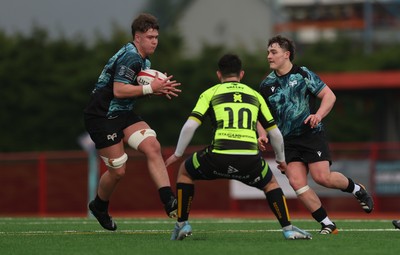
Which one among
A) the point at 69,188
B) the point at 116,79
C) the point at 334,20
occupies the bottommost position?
the point at 69,188

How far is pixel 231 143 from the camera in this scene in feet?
Result: 31.0

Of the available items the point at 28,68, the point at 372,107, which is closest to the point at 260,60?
the point at 372,107

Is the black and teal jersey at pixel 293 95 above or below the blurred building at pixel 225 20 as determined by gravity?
above

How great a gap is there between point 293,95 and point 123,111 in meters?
1.76

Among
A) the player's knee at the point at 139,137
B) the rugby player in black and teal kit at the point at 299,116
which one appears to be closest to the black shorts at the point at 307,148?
the rugby player in black and teal kit at the point at 299,116

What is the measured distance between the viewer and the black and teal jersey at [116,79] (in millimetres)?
10734

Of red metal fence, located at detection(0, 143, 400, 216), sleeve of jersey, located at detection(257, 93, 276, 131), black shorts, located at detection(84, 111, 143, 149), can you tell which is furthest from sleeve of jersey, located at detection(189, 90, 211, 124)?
red metal fence, located at detection(0, 143, 400, 216)

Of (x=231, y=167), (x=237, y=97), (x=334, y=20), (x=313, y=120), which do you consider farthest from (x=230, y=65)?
(x=334, y=20)

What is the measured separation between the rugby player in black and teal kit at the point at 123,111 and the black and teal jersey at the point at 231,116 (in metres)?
1.06

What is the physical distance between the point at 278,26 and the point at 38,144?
1745 cm

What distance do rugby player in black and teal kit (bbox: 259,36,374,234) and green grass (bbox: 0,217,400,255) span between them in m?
0.52

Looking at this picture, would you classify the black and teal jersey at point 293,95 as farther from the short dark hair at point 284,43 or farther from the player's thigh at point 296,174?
the player's thigh at point 296,174

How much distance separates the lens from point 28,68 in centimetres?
3244

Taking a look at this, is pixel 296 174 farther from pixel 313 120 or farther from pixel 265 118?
pixel 265 118
